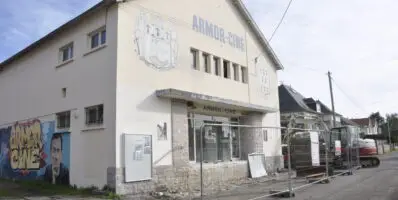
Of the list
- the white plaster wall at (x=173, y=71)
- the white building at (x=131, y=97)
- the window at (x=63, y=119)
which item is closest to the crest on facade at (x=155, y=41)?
the white building at (x=131, y=97)

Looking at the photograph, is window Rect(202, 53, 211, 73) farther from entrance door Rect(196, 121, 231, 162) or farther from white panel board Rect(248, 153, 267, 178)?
white panel board Rect(248, 153, 267, 178)

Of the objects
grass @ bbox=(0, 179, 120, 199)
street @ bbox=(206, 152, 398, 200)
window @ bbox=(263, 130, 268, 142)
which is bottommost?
street @ bbox=(206, 152, 398, 200)

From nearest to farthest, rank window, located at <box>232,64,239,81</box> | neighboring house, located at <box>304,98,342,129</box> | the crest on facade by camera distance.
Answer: the crest on facade
window, located at <box>232,64,239,81</box>
neighboring house, located at <box>304,98,342,129</box>

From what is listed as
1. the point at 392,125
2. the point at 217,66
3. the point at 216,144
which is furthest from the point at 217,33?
the point at 392,125

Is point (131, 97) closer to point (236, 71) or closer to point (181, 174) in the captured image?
point (181, 174)

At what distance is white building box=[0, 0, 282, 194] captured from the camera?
13727 mm

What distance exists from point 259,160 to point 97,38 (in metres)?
11.1

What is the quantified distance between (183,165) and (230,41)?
794 cm

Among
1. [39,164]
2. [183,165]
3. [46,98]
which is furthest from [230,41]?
[39,164]

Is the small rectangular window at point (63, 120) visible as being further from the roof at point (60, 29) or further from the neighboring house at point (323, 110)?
the neighboring house at point (323, 110)

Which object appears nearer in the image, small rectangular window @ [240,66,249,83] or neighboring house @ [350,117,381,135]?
small rectangular window @ [240,66,249,83]

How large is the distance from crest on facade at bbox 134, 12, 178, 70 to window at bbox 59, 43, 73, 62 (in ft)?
11.4

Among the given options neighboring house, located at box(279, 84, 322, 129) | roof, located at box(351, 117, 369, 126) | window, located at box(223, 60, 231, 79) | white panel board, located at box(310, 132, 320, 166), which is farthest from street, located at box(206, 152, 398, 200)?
roof, located at box(351, 117, 369, 126)

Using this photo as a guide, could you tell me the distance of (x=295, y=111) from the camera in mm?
39875
